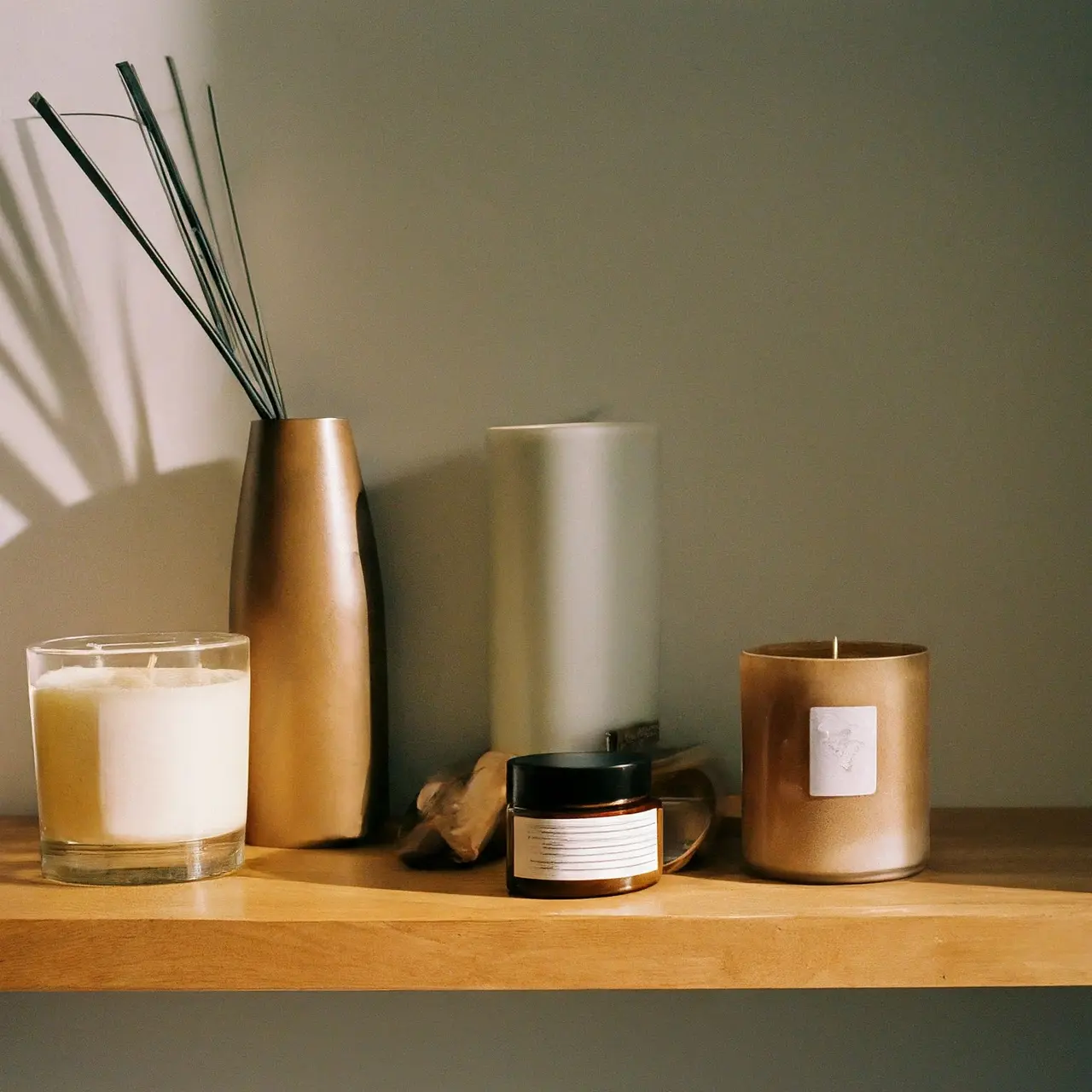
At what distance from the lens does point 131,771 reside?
1.55ft

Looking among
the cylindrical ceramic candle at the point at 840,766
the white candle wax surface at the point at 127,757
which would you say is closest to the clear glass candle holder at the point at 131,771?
the white candle wax surface at the point at 127,757

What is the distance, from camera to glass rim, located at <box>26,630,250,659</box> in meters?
0.50

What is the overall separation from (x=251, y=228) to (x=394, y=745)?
0.86ft

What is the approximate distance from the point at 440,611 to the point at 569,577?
101 millimetres

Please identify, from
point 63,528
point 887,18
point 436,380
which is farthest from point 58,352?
point 887,18

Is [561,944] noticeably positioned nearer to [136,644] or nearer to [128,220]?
[136,644]

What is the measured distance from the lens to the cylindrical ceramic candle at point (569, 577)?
0.51 m

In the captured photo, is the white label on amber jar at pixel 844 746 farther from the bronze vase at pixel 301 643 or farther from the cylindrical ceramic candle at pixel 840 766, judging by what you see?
the bronze vase at pixel 301 643

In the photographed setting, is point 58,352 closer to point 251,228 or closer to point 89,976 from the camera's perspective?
point 251,228

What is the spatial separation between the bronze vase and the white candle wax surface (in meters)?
0.04

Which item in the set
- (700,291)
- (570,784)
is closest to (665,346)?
(700,291)

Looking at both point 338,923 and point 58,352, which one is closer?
point 338,923

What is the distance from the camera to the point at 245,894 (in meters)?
0.46

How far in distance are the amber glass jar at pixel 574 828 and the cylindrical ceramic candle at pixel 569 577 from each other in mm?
69
